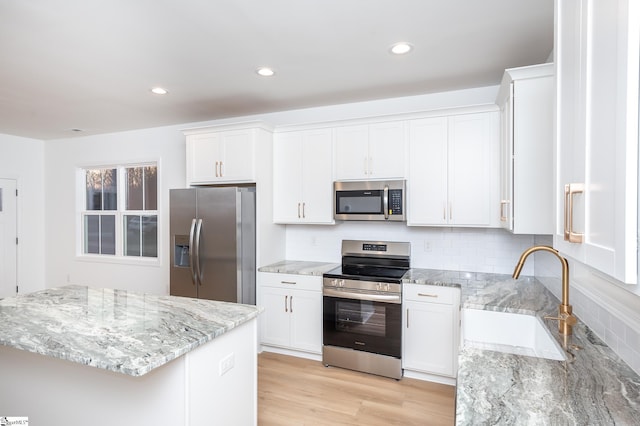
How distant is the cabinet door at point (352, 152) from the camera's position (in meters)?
3.42

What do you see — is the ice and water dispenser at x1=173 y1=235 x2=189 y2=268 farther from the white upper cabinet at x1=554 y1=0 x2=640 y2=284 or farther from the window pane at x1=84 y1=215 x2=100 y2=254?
the white upper cabinet at x1=554 y1=0 x2=640 y2=284

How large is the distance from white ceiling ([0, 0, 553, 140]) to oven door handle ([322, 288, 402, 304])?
73.2 inches

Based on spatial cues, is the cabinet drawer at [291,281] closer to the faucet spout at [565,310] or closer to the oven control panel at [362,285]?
the oven control panel at [362,285]

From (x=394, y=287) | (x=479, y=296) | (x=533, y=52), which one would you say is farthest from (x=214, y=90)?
(x=479, y=296)

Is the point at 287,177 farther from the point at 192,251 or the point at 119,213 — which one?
the point at 119,213

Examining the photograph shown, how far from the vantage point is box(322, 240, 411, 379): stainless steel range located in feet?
9.96

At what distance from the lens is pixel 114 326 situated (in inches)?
67.5

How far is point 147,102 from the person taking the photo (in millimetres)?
3633

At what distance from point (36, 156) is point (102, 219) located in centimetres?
153

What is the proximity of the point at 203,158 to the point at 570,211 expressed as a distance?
352cm

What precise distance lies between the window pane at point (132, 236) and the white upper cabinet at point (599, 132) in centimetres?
511

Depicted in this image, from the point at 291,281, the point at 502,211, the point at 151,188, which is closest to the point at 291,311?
the point at 291,281

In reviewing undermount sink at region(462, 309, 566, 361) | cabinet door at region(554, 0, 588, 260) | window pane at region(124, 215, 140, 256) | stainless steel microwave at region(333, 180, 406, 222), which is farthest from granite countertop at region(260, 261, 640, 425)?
window pane at region(124, 215, 140, 256)

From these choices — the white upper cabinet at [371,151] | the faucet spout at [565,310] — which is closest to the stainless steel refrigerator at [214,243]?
the white upper cabinet at [371,151]
